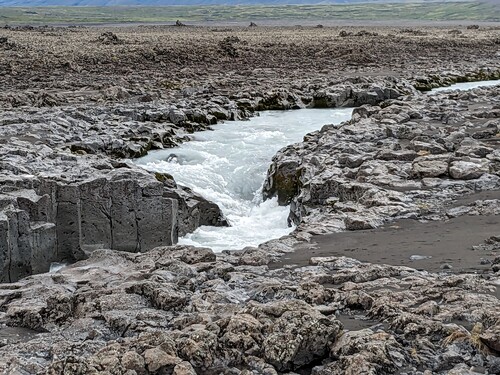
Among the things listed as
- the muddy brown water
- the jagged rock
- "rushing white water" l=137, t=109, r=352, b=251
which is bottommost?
"rushing white water" l=137, t=109, r=352, b=251

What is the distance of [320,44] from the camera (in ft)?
160

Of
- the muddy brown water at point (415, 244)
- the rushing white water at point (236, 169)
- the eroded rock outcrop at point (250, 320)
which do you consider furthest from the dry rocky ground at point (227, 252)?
the rushing white water at point (236, 169)

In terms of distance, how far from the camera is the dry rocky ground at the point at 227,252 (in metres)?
7.01

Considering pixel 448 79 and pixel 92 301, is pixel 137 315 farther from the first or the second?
pixel 448 79

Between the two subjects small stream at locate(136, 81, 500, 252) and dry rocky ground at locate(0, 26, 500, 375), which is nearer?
dry rocky ground at locate(0, 26, 500, 375)

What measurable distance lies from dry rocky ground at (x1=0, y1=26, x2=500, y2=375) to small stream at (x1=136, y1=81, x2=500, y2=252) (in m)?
0.53

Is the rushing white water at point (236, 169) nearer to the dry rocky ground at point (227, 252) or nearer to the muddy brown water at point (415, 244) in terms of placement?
the dry rocky ground at point (227, 252)

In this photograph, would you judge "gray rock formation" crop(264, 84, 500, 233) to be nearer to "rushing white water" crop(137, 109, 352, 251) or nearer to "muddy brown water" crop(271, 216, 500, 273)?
"muddy brown water" crop(271, 216, 500, 273)

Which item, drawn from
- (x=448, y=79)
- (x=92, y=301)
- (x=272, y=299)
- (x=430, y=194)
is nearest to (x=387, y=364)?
(x=272, y=299)

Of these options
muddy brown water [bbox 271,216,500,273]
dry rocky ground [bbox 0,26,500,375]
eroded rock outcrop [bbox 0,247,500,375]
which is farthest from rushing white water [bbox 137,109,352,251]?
eroded rock outcrop [bbox 0,247,500,375]

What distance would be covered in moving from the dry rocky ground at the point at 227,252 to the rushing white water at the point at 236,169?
529 millimetres

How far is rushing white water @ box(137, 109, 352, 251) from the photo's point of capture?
50.3 feet

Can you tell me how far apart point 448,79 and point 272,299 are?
96.8 feet

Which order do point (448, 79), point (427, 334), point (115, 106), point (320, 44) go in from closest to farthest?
point (427, 334), point (115, 106), point (448, 79), point (320, 44)
